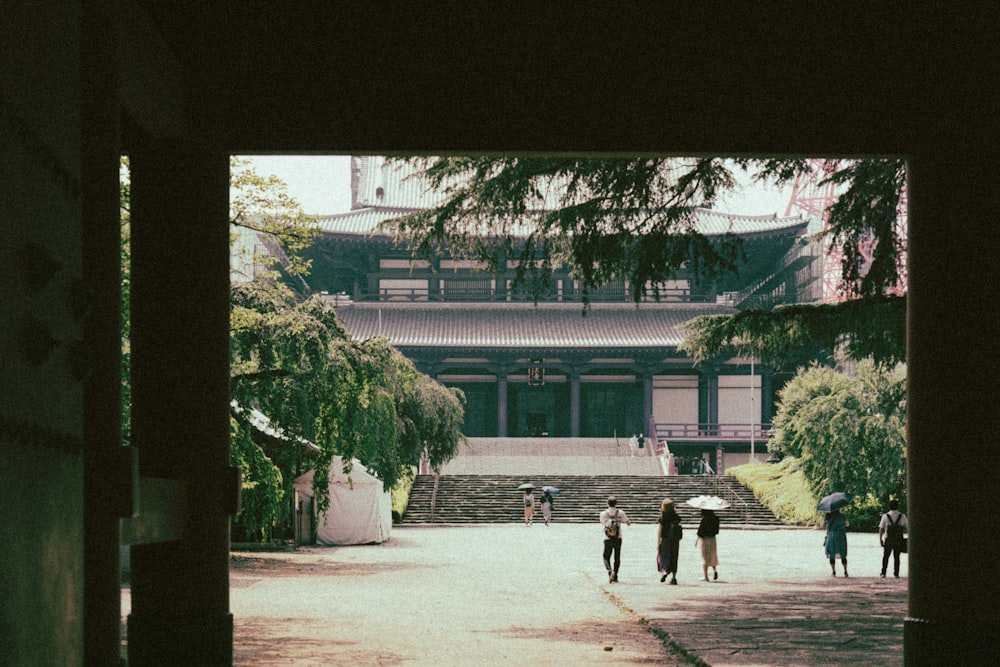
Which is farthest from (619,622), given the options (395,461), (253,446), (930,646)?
(395,461)

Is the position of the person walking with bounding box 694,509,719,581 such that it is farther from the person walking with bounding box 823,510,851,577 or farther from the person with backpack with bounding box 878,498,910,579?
the person with backpack with bounding box 878,498,910,579

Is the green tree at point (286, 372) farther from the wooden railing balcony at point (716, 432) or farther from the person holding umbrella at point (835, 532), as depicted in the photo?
the wooden railing balcony at point (716, 432)

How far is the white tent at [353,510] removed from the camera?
22.1 metres

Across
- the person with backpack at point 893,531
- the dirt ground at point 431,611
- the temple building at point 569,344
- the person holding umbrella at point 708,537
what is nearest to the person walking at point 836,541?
the person with backpack at point 893,531

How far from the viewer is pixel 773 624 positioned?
1058cm

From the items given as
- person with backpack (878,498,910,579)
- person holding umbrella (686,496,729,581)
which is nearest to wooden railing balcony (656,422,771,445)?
person with backpack (878,498,910,579)

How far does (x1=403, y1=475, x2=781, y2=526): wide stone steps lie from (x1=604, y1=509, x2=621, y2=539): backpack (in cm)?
1629

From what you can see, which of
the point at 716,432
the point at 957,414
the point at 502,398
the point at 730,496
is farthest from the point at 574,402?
the point at 957,414

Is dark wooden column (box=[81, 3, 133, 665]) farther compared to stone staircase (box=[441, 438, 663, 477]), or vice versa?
stone staircase (box=[441, 438, 663, 477])

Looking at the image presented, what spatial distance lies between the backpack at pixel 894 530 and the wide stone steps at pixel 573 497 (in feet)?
51.7

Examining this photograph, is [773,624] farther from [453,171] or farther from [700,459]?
[700,459]

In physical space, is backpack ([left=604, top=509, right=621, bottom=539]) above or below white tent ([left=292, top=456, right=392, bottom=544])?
above

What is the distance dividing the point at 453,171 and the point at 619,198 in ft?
4.68

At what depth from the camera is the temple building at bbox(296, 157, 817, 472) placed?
136 feet
